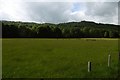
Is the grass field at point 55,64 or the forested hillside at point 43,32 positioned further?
the forested hillside at point 43,32

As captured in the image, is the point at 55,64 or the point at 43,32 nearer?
the point at 55,64

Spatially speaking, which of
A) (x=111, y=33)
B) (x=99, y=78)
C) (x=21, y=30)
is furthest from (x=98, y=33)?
(x=99, y=78)

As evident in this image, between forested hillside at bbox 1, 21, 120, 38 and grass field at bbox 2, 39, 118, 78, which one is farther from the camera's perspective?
forested hillside at bbox 1, 21, 120, 38

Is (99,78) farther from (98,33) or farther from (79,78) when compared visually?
(98,33)

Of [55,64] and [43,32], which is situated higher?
[43,32]

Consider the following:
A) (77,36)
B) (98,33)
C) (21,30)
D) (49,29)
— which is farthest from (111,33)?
(21,30)

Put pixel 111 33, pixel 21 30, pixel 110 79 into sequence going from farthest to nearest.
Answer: pixel 111 33, pixel 21 30, pixel 110 79

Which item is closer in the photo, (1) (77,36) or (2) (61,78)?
(2) (61,78)

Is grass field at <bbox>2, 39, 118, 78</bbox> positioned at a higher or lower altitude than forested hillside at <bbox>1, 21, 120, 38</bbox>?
lower

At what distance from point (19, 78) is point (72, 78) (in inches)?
121

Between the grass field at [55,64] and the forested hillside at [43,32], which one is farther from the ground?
the forested hillside at [43,32]

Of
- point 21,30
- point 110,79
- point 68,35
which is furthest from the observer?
point 68,35

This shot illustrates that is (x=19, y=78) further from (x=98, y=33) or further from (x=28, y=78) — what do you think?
(x=98, y=33)

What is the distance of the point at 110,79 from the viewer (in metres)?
14.1
